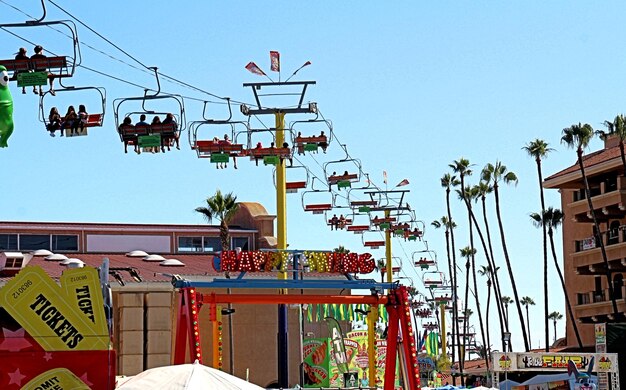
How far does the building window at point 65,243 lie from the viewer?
7204 centimetres

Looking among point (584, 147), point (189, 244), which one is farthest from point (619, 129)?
point (189, 244)

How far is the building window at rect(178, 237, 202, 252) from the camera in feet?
246

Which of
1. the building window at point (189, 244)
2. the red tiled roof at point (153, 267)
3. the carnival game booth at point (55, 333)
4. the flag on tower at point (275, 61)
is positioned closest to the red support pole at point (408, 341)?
the flag on tower at point (275, 61)

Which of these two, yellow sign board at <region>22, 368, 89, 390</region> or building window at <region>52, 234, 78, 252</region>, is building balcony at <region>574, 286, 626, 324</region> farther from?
yellow sign board at <region>22, 368, 89, 390</region>

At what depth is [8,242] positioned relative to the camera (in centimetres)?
7081

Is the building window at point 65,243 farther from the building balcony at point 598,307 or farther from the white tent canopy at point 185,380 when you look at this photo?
the white tent canopy at point 185,380

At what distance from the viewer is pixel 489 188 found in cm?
10956

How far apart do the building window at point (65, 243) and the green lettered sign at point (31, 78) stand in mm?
48162

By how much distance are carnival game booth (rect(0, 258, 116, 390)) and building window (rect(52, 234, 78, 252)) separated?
5361cm

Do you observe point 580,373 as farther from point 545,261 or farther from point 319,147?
point 545,261

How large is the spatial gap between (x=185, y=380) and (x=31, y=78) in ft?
26.7

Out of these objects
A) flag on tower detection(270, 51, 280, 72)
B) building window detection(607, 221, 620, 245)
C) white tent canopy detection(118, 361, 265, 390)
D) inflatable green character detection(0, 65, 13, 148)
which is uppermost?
flag on tower detection(270, 51, 280, 72)

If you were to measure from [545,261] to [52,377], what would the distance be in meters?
75.2

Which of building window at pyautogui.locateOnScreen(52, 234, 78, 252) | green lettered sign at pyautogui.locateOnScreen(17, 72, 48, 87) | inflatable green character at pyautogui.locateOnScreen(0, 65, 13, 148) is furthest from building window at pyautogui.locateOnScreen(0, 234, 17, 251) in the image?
inflatable green character at pyautogui.locateOnScreen(0, 65, 13, 148)
